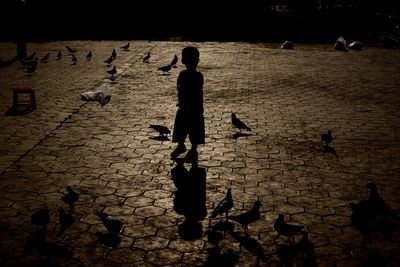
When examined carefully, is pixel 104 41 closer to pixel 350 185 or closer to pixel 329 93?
pixel 329 93

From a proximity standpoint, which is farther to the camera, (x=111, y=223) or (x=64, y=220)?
(x=64, y=220)

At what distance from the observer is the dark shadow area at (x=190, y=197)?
4.88 metres

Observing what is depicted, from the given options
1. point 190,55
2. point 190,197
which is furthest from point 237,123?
point 190,197

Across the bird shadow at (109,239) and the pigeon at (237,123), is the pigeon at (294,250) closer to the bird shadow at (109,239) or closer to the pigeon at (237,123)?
the bird shadow at (109,239)

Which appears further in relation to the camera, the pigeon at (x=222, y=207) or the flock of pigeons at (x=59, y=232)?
the pigeon at (x=222, y=207)

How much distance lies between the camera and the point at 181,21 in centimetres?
3070

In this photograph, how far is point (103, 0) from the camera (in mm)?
29953

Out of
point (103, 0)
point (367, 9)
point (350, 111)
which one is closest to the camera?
point (350, 111)

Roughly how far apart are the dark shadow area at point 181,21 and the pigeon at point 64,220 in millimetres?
21044

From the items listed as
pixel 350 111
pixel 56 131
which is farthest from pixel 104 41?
pixel 350 111

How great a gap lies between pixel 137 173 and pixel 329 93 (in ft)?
25.4

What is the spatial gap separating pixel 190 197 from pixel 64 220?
1.89 m

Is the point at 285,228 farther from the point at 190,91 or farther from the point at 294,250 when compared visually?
the point at 190,91

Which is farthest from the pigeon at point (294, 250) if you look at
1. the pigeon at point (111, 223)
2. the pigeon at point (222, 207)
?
the pigeon at point (111, 223)
